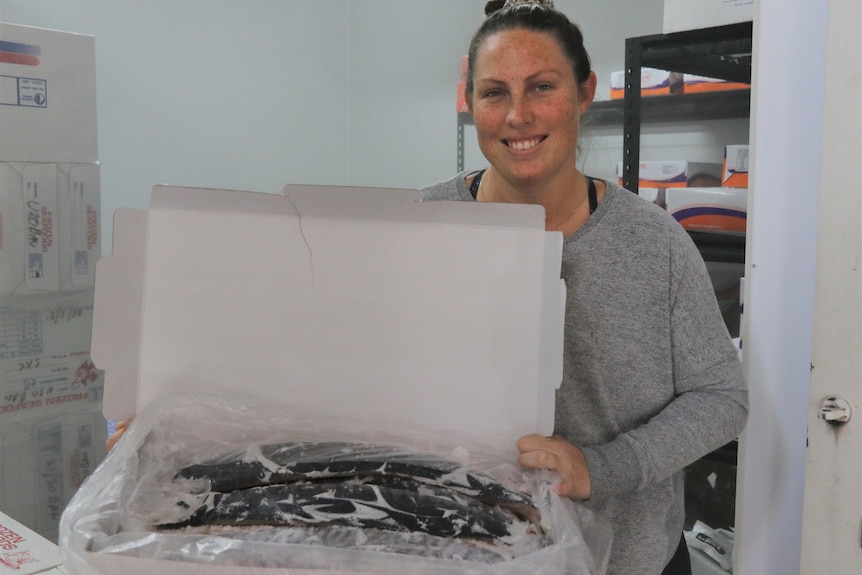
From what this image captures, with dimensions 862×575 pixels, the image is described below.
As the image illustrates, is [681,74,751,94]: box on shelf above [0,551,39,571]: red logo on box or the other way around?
above

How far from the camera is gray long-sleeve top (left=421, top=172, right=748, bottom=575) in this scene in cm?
87

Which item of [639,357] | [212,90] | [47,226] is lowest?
[639,357]

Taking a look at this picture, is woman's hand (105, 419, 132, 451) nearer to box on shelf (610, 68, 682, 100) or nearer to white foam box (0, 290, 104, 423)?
white foam box (0, 290, 104, 423)

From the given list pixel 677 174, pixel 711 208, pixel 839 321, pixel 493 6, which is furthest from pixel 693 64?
pixel 839 321

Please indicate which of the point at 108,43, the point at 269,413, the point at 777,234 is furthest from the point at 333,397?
the point at 108,43

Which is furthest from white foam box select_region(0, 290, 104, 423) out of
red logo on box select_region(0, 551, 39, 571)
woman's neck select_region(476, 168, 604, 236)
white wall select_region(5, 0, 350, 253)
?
woman's neck select_region(476, 168, 604, 236)

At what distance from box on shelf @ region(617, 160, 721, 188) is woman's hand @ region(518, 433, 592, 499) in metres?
1.66

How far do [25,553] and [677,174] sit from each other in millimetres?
1914

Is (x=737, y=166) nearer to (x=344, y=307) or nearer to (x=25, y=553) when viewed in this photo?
(x=344, y=307)

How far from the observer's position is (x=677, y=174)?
229cm

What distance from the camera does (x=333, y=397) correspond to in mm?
747

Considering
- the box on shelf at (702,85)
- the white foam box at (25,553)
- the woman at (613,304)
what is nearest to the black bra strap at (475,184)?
the woman at (613,304)

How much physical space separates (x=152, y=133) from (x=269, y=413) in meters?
2.60

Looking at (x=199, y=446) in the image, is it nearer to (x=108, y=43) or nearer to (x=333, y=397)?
(x=333, y=397)
